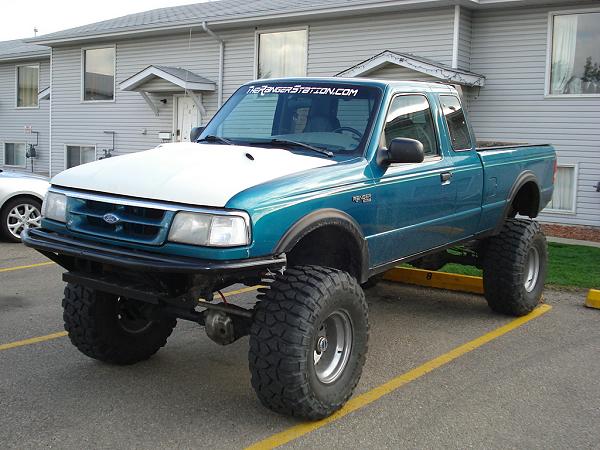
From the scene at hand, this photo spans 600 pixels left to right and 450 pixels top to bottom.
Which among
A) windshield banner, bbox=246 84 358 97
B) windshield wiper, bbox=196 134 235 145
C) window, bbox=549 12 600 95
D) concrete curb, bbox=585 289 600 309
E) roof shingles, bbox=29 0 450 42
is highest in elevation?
roof shingles, bbox=29 0 450 42

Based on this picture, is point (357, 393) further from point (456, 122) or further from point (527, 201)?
point (527, 201)

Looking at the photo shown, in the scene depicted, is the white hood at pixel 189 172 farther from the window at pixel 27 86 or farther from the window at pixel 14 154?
the window at pixel 14 154

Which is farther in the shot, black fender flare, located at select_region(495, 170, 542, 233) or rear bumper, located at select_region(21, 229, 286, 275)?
black fender flare, located at select_region(495, 170, 542, 233)

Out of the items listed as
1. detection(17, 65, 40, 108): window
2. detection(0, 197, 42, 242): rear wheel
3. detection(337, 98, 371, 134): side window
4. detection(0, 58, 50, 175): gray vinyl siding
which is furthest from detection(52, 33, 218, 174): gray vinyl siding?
detection(337, 98, 371, 134): side window

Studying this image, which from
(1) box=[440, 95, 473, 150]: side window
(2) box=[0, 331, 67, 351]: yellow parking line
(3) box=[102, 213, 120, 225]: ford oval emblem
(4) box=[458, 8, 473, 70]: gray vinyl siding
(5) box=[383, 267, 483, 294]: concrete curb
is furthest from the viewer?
(4) box=[458, 8, 473, 70]: gray vinyl siding

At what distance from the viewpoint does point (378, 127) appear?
491cm

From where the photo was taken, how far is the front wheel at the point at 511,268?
6.45 meters

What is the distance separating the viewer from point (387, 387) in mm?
4715

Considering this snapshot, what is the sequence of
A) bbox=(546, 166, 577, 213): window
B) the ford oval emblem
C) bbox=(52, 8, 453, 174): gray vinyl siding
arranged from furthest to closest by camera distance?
1. bbox=(52, 8, 453, 174): gray vinyl siding
2. bbox=(546, 166, 577, 213): window
3. the ford oval emblem

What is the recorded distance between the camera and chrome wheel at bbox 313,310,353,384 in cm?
419

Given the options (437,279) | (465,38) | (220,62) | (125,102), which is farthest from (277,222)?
(125,102)

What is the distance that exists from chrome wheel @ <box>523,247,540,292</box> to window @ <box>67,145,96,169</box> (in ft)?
56.4

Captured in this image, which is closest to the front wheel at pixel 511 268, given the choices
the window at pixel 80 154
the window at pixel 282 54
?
the window at pixel 282 54

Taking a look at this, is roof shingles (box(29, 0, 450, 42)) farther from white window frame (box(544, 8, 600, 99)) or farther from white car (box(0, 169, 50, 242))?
white car (box(0, 169, 50, 242))
